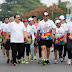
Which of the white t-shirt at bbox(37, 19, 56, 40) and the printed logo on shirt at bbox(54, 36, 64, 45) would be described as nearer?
the white t-shirt at bbox(37, 19, 56, 40)

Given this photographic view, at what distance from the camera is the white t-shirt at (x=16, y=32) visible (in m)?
12.0

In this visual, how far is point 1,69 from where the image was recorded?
11.2m

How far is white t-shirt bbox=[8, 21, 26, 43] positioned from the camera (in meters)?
12.0

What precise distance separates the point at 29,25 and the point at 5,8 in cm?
9384

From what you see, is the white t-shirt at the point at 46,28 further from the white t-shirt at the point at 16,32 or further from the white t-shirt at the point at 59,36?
the white t-shirt at the point at 16,32

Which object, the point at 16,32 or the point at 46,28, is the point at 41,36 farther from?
the point at 16,32

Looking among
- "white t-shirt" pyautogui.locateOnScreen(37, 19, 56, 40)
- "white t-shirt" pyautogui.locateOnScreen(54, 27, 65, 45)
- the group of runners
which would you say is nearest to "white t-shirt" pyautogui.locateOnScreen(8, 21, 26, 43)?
the group of runners

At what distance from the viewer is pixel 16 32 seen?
39.5 feet

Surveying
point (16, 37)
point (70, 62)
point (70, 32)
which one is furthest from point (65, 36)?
point (16, 37)

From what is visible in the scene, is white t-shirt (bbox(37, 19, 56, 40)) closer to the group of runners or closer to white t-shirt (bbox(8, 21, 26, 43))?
the group of runners

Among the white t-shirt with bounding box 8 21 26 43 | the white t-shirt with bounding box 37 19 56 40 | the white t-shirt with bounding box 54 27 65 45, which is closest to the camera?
the white t-shirt with bounding box 8 21 26 43

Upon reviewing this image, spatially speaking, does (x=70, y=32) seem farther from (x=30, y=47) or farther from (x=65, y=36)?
(x=30, y=47)

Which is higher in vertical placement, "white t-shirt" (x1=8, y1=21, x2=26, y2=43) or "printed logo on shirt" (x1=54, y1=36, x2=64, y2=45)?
"white t-shirt" (x1=8, y1=21, x2=26, y2=43)

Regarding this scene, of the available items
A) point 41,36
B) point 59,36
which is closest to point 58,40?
point 59,36
